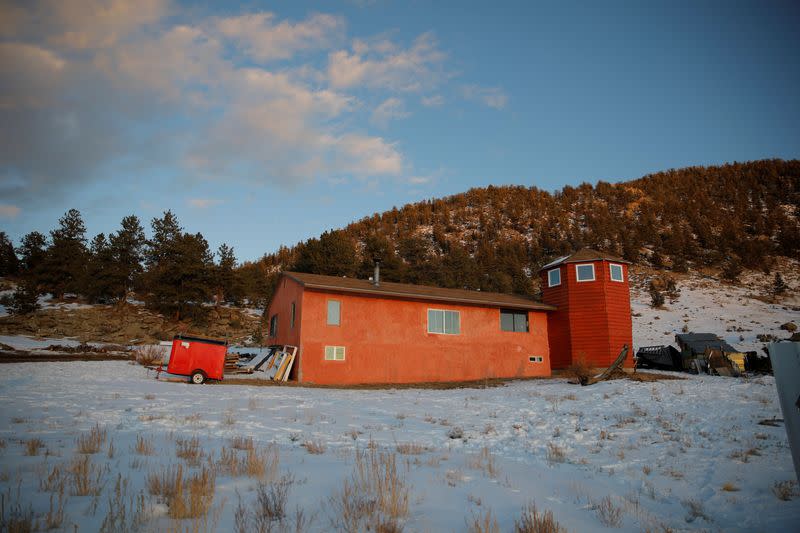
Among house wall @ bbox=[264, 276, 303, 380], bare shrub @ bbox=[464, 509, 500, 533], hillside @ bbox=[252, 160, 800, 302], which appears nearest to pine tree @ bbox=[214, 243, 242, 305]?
hillside @ bbox=[252, 160, 800, 302]

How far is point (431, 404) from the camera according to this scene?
1365 centimetres

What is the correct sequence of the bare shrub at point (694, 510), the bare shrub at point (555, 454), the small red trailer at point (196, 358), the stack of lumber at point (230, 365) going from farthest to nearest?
the stack of lumber at point (230, 365) < the small red trailer at point (196, 358) < the bare shrub at point (555, 454) < the bare shrub at point (694, 510)

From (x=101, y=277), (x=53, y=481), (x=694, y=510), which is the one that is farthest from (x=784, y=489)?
(x=101, y=277)

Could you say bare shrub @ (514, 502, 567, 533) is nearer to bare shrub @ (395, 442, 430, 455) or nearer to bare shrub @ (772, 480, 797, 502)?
bare shrub @ (395, 442, 430, 455)

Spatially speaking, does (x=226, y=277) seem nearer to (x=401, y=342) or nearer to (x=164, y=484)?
(x=401, y=342)

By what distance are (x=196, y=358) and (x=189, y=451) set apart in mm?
13196

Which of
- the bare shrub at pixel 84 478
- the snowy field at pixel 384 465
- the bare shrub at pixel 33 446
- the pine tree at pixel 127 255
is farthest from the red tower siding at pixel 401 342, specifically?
the pine tree at pixel 127 255

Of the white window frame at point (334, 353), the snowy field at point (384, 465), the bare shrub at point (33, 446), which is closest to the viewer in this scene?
the snowy field at point (384, 465)

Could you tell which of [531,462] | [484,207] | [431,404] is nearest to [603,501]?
[531,462]

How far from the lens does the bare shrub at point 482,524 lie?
12.7ft

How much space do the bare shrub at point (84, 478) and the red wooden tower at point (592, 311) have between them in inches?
908

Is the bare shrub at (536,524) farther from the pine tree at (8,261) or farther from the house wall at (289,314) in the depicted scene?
the pine tree at (8,261)

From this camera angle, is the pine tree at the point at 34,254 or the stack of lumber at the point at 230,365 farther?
the pine tree at the point at 34,254

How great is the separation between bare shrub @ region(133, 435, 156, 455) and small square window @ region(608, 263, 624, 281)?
24425 millimetres
